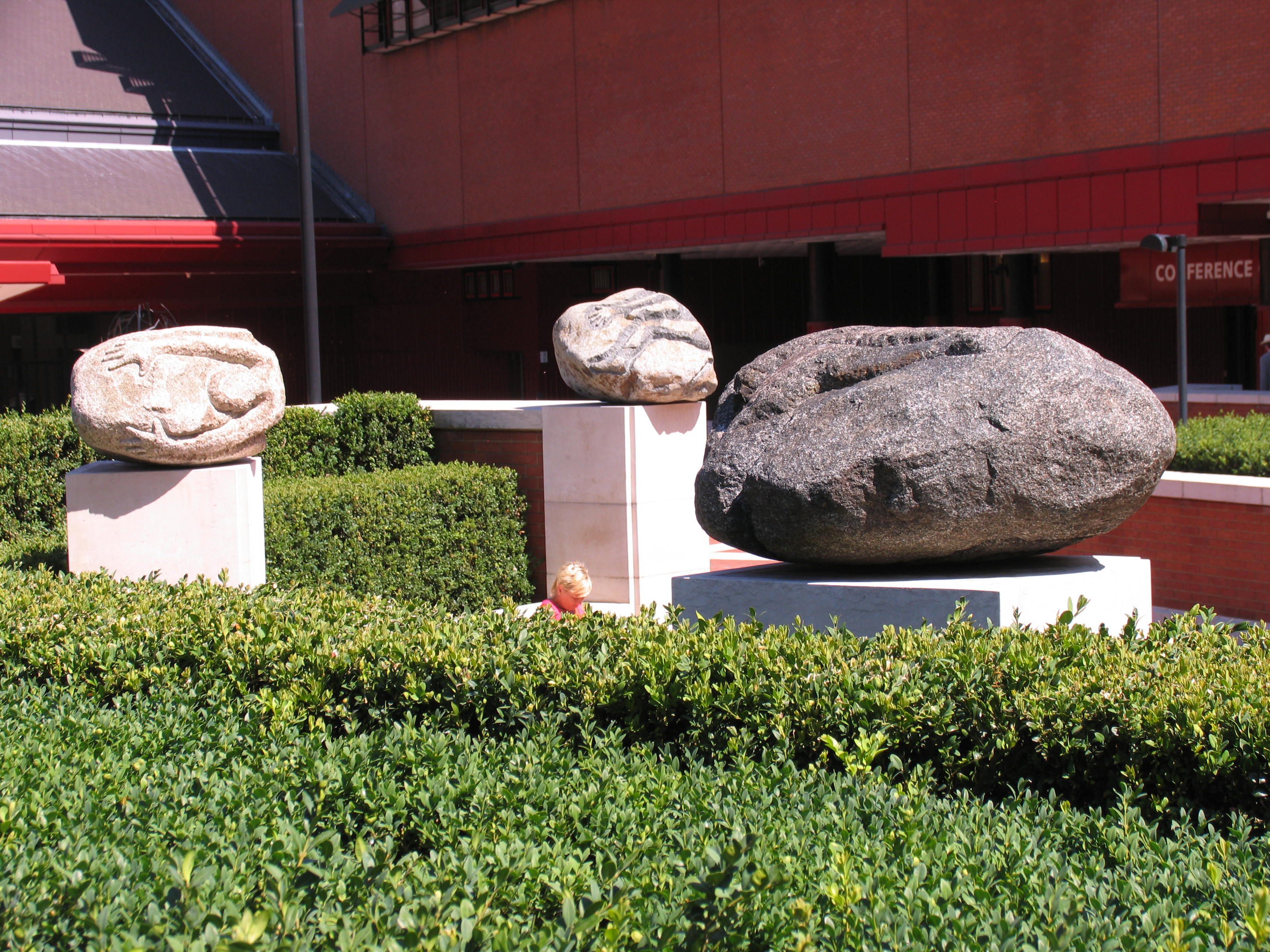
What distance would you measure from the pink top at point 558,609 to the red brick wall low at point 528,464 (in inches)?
121

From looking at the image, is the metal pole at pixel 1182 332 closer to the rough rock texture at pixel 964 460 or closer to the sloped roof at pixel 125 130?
the rough rock texture at pixel 964 460

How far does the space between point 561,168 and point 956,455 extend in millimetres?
20461

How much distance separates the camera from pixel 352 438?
10.6 m

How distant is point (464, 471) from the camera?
10133mm

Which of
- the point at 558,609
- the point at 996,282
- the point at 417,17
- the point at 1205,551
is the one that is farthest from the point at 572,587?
the point at 417,17

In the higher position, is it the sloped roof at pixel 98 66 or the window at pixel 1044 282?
the sloped roof at pixel 98 66

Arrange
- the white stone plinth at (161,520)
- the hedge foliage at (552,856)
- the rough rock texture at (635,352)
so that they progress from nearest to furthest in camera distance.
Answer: the hedge foliage at (552,856), the white stone plinth at (161,520), the rough rock texture at (635,352)

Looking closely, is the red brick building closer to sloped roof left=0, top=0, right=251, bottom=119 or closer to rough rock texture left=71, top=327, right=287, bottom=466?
sloped roof left=0, top=0, right=251, bottom=119

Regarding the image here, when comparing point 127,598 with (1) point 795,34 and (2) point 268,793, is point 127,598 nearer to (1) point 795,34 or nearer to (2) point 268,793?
(2) point 268,793

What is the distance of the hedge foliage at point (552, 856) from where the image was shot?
241 cm

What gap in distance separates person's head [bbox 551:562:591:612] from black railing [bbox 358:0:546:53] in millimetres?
20344

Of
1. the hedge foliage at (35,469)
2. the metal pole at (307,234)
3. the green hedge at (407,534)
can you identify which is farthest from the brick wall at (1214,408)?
the hedge foliage at (35,469)

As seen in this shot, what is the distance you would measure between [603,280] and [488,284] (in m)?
2.66

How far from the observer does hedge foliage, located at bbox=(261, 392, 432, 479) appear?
1023cm
